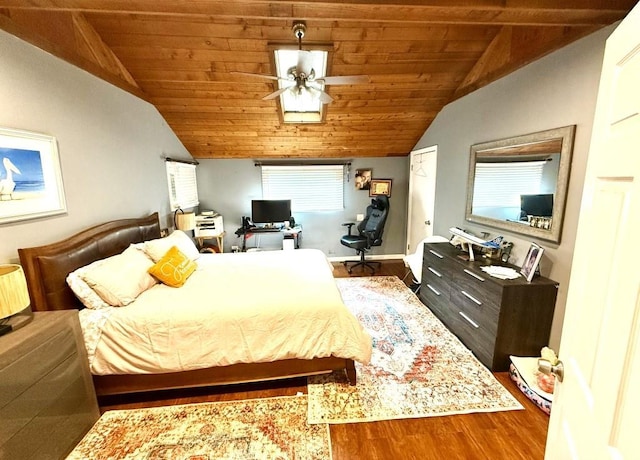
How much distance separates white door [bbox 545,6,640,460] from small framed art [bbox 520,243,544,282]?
4.99 feet

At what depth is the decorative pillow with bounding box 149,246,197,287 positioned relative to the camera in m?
2.36

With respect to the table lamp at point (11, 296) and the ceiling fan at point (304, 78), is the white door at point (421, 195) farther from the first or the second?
the table lamp at point (11, 296)

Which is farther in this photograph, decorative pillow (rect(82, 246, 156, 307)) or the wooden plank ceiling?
decorative pillow (rect(82, 246, 156, 307))

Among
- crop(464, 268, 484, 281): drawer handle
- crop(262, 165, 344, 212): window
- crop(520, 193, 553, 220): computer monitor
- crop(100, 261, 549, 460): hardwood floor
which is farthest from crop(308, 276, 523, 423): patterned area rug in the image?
crop(262, 165, 344, 212): window

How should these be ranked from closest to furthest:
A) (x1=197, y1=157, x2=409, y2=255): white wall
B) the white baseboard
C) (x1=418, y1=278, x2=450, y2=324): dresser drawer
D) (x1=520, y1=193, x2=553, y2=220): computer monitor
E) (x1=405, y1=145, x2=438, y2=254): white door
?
1. (x1=520, y1=193, x2=553, y2=220): computer monitor
2. (x1=418, y1=278, x2=450, y2=324): dresser drawer
3. (x1=405, y1=145, x2=438, y2=254): white door
4. (x1=197, y1=157, x2=409, y2=255): white wall
5. the white baseboard

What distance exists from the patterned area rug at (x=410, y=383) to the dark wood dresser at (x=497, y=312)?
17 centimetres

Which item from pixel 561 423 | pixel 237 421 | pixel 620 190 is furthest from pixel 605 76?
pixel 237 421

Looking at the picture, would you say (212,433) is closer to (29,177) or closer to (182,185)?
(29,177)

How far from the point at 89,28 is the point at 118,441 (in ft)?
10.6

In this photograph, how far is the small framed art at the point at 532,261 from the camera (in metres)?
2.19

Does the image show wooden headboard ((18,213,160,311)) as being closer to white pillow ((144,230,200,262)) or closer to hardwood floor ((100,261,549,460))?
white pillow ((144,230,200,262))

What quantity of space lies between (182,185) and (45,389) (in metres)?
3.29

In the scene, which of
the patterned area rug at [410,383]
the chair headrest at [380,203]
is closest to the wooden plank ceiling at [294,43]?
the chair headrest at [380,203]

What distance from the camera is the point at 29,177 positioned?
191 cm
